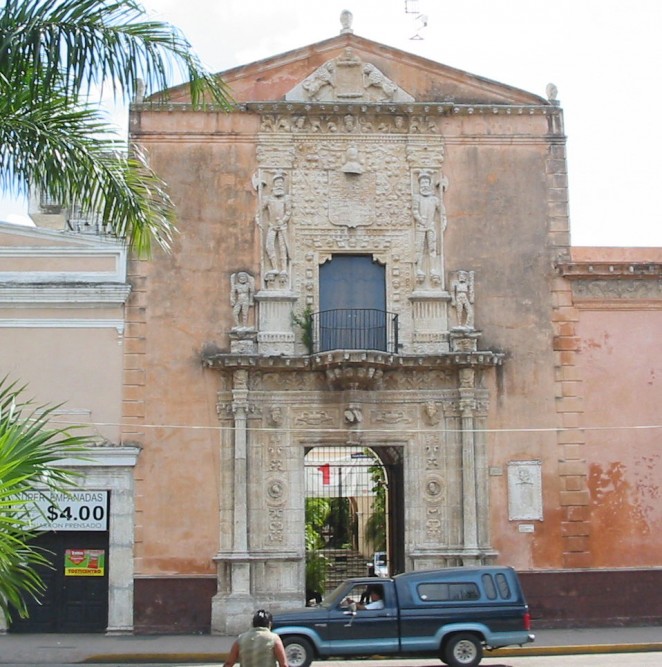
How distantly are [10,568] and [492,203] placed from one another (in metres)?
16.6

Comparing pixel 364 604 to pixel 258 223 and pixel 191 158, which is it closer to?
pixel 258 223

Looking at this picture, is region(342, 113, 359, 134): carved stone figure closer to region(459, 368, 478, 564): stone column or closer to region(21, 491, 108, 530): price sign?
region(459, 368, 478, 564): stone column

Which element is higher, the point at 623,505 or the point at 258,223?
the point at 258,223

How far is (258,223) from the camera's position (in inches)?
919

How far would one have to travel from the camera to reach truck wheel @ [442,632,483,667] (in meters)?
17.2

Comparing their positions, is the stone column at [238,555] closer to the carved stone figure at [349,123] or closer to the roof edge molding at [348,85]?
the carved stone figure at [349,123]

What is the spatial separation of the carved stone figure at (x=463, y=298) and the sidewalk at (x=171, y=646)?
21.3 feet

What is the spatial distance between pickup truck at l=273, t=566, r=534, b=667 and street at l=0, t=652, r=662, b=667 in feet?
2.89

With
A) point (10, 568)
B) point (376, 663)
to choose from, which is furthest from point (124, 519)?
point (10, 568)

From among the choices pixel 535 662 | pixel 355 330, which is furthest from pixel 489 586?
pixel 355 330

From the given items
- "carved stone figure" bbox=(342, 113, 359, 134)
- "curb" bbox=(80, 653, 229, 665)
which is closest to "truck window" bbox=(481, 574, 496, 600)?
"curb" bbox=(80, 653, 229, 665)

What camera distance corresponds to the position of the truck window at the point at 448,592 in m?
17.7

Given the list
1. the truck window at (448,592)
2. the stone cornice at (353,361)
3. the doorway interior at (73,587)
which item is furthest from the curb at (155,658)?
the stone cornice at (353,361)

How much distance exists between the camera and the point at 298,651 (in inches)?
667
